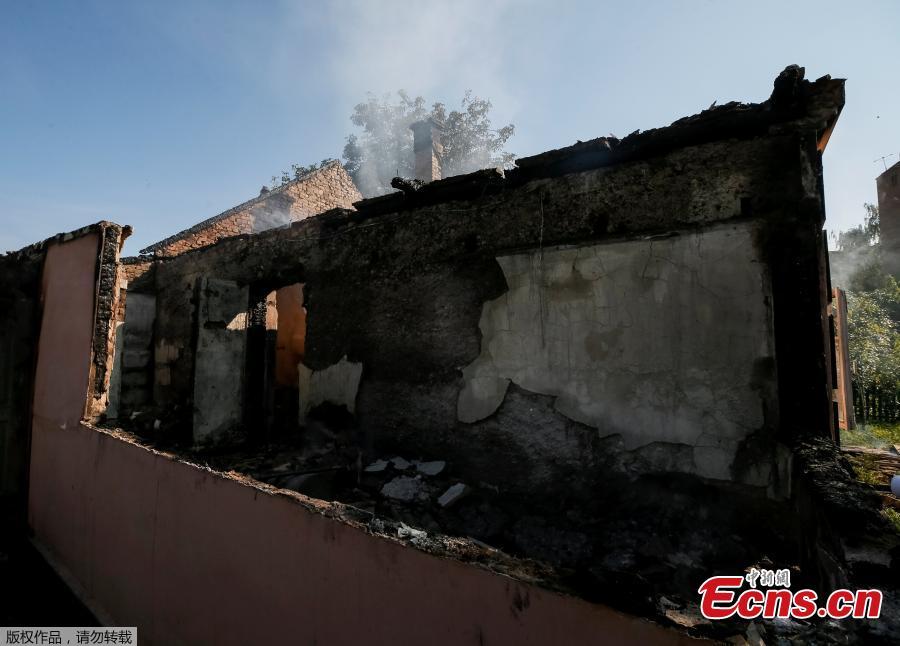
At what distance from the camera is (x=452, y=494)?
3891mm

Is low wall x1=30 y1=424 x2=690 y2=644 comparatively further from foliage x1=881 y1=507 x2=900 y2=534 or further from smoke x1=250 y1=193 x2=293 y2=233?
smoke x1=250 y1=193 x2=293 y2=233

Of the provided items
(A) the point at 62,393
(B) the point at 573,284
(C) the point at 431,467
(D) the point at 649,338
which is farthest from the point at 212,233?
(D) the point at 649,338

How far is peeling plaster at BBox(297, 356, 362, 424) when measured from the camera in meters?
5.21

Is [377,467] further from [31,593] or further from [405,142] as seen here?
[405,142]

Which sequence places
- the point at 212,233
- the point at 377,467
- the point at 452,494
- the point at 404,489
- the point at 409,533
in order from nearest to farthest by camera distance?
the point at 409,533 → the point at 452,494 → the point at 404,489 → the point at 377,467 → the point at 212,233

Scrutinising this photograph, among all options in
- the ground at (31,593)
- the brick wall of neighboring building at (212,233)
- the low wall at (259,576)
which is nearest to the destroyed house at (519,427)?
the low wall at (259,576)

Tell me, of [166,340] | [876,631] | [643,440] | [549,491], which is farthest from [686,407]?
[166,340]

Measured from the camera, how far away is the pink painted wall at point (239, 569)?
53.2 inches

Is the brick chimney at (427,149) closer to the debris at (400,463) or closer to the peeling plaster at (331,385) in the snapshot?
the peeling plaster at (331,385)

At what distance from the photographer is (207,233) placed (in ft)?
34.8

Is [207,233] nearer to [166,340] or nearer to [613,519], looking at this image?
[166,340]

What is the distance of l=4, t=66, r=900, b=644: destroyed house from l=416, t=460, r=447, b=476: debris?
0.03 metres

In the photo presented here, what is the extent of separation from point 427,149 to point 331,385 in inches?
328

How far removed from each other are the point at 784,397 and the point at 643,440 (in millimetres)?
951
